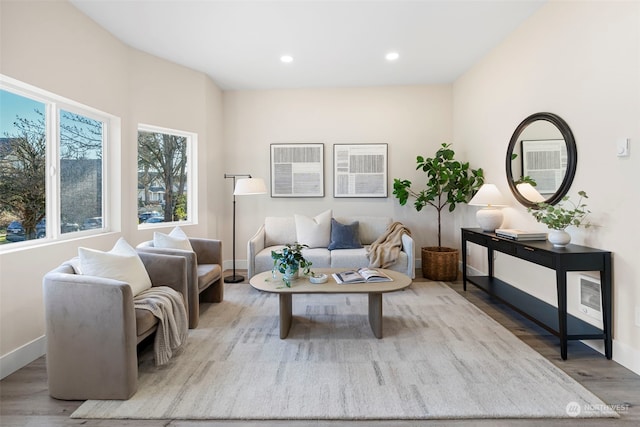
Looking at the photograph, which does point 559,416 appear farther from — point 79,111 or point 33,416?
point 79,111

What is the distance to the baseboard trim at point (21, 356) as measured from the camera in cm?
210

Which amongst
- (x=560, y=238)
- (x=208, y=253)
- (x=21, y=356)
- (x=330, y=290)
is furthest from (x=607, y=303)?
(x=21, y=356)

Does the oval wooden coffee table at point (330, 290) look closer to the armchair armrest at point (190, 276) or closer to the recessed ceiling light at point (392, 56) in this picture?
the armchair armrest at point (190, 276)

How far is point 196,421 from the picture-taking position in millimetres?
1679

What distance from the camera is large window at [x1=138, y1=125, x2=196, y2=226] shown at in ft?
12.9

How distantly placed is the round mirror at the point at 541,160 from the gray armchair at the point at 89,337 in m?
3.37

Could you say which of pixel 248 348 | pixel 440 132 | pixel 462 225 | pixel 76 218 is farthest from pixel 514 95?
pixel 76 218

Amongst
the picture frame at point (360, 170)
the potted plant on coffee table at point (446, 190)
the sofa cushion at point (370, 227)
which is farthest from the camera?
the picture frame at point (360, 170)

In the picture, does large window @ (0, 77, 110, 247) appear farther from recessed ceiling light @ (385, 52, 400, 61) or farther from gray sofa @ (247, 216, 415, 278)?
recessed ceiling light @ (385, 52, 400, 61)

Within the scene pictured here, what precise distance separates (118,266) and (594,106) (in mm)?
3649

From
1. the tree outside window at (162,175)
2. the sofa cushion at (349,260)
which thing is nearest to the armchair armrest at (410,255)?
the sofa cushion at (349,260)

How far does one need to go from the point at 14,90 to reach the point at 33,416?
226cm

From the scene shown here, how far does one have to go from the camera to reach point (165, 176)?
13.8 ft

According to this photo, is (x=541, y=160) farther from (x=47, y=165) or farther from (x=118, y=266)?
(x=47, y=165)
